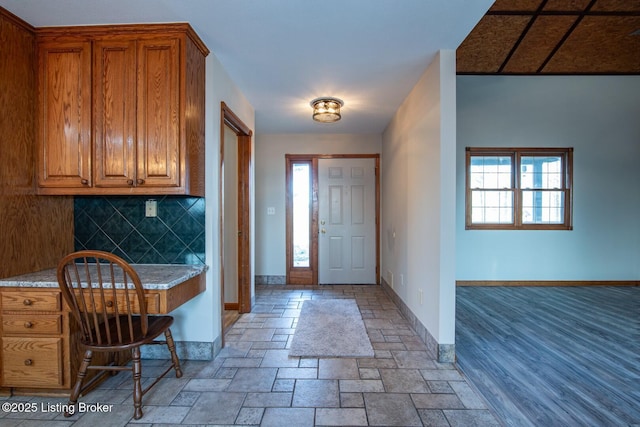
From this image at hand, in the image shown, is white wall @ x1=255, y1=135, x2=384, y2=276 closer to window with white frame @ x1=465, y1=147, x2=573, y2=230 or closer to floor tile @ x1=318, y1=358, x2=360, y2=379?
window with white frame @ x1=465, y1=147, x2=573, y2=230

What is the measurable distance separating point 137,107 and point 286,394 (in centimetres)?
221

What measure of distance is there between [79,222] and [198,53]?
1685 mm

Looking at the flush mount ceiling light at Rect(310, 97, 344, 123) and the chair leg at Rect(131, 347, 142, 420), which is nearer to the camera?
the chair leg at Rect(131, 347, 142, 420)

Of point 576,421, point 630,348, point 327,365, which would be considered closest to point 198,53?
point 327,365

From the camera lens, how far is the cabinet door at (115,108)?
6.52ft

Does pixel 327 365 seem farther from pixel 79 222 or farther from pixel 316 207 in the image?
pixel 316 207

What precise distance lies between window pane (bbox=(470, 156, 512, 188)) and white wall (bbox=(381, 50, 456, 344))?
198 centimetres

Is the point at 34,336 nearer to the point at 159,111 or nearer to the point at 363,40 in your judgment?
the point at 159,111

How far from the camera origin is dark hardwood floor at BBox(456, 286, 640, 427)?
66.6 inches

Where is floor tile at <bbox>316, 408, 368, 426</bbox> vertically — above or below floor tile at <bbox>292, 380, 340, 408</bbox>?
above

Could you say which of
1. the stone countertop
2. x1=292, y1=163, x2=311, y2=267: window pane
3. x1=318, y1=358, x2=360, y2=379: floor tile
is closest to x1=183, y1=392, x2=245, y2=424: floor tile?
x1=318, y1=358, x2=360, y2=379: floor tile

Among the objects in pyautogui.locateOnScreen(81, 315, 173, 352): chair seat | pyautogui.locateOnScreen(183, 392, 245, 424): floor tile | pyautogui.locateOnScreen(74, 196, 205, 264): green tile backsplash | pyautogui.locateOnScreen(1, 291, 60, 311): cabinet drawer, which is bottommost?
pyautogui.locateOnScreen(183, 392, 245, 424): floor tile

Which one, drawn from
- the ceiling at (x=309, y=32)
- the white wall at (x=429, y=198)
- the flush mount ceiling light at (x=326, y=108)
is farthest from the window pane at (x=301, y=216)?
the ceiling at (x=309, y=32)

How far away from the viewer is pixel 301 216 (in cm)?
466
